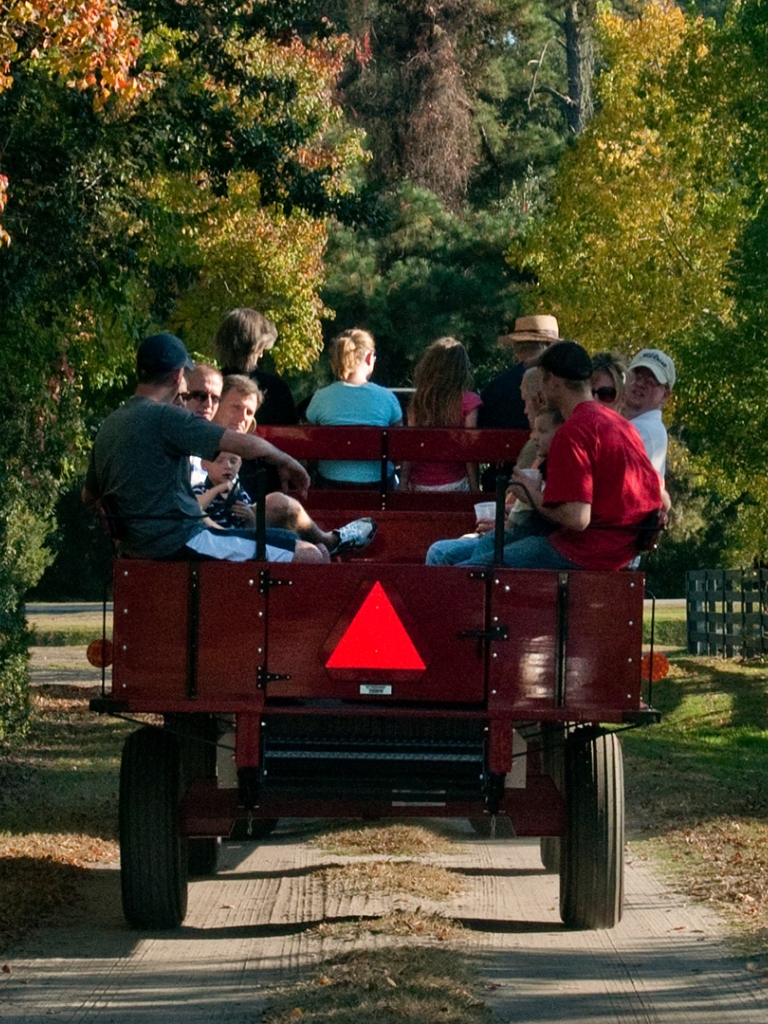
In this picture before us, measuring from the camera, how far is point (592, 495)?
7168 mm

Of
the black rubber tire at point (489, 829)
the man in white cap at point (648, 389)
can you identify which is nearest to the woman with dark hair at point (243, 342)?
the man in white cap at point (648, 389)

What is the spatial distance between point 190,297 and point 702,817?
735 inches

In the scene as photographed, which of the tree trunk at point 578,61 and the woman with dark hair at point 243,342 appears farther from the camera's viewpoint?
the tree trunk at point 578,61

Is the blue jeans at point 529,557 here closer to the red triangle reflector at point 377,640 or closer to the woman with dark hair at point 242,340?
the red triangle reflector at point 377,640

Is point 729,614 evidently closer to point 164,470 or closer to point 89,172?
point 89,172

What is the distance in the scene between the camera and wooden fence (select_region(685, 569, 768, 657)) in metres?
27.8

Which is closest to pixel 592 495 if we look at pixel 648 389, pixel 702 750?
pixel 648 389

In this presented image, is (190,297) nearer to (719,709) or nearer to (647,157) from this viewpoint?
(647,157)

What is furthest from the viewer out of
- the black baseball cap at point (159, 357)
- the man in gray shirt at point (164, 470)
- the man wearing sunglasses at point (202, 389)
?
the man wearing sunglasses at point (202, 389)

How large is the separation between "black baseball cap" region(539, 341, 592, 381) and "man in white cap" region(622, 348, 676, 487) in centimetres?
115

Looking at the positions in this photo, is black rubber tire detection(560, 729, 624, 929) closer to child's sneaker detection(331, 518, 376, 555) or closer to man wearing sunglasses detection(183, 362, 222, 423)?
child's sneaker detection(331, 518, 376, 555)

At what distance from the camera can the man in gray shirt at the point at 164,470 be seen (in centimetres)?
722

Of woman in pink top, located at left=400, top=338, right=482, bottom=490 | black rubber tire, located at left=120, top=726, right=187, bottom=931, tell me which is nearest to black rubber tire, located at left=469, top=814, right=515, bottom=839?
woman in pink top, located at left=400, top=338, right=482, bottom=490

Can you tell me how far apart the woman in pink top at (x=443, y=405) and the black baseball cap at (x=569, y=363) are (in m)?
2.37
